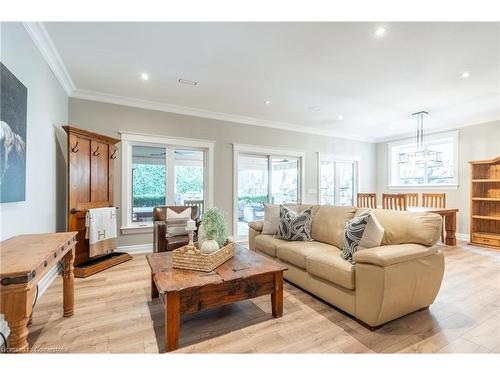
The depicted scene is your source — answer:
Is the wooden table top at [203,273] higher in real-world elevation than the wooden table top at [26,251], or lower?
lower

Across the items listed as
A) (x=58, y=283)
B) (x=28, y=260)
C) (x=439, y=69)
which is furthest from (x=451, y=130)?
(x=58, y=283)

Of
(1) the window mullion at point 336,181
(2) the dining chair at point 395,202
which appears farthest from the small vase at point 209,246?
(1) the window mullion at point 336,181

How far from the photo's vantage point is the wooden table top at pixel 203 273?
1.72 metres

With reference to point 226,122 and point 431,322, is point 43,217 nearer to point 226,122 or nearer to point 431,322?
point 226,122

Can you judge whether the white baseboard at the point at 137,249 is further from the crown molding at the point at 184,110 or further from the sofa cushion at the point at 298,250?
the sofa cushion at the point at 298,250

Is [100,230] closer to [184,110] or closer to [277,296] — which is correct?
[184,110]

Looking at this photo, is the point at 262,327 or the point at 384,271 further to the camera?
the point at 262,327

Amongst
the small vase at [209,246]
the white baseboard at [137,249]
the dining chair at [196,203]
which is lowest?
the white baseboard at [137,249]

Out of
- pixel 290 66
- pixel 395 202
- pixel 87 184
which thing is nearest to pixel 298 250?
pixel 290 66

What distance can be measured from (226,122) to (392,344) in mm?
4250

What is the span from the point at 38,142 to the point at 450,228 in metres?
6.61

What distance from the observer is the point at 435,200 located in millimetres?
4805

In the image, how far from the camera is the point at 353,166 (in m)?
6.78

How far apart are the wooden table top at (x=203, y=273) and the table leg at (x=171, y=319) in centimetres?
8
